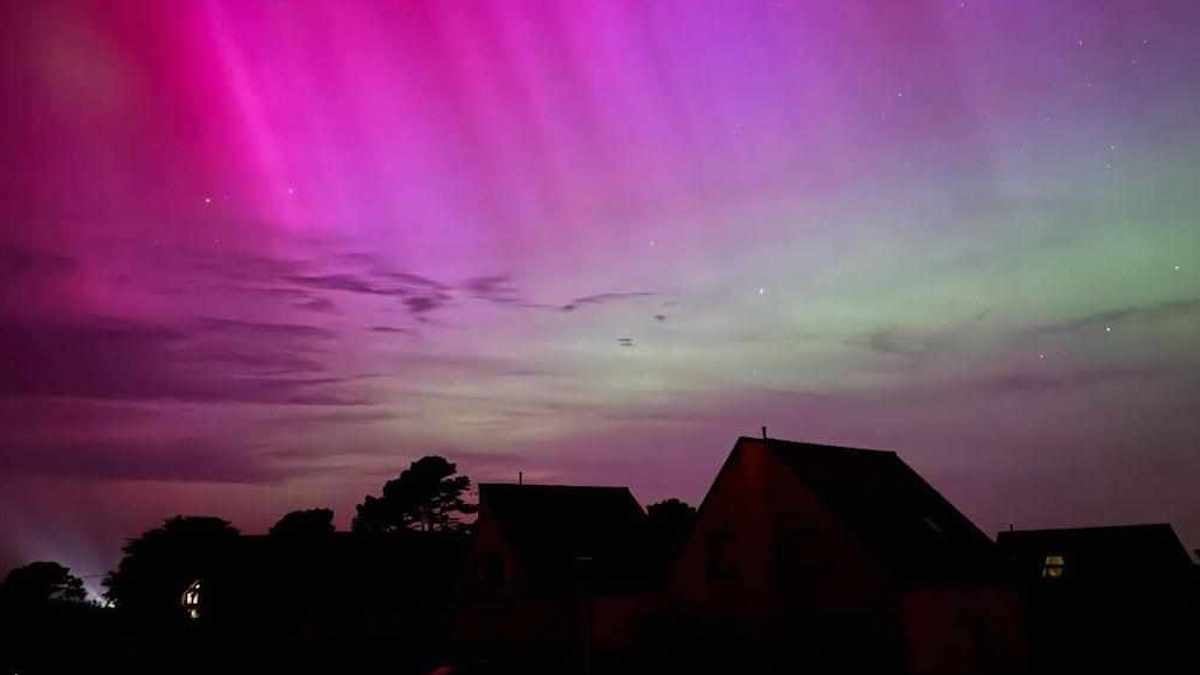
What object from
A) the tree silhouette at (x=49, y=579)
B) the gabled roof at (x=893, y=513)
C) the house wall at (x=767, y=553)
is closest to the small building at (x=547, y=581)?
the house wall at (x=767, y=553)

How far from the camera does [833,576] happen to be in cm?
3309

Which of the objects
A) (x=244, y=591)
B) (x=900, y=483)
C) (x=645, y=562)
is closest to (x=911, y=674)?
(x=900, y=483)

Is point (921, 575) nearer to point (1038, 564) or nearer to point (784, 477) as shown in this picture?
point (784, 477)

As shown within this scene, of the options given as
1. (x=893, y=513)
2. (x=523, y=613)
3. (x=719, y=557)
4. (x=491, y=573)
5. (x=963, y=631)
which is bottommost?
(x=963, y=631)

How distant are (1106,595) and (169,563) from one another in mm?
55912

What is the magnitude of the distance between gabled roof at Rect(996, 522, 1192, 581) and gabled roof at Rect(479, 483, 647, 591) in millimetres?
20630

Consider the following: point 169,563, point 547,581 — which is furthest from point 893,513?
point 169,563

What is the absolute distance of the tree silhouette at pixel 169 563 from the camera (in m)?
58.5

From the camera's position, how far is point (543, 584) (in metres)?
41.7

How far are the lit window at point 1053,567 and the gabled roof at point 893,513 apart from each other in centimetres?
2087

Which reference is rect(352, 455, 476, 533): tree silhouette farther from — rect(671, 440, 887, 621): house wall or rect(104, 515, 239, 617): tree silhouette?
rect(671, 440, 887, 621): house wall

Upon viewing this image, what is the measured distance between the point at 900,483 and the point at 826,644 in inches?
370

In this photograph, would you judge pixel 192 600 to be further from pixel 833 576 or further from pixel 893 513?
pixel 893 513

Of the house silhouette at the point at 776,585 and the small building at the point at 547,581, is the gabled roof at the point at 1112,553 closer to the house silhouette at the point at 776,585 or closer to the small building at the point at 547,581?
the house silhouette at the point at 776,585
